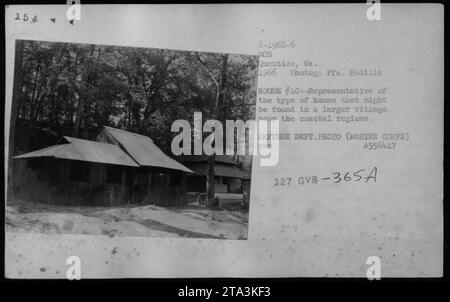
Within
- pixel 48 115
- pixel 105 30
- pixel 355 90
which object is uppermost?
pixel 105 30

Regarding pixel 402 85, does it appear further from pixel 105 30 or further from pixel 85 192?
pixel 85 192

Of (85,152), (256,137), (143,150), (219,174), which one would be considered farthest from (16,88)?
(256,137)

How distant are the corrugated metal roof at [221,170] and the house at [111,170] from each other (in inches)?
2.8

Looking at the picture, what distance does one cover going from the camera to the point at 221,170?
3025 millimetres

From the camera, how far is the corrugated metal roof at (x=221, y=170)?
119 inches

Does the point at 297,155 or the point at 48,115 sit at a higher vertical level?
the point at 48,115

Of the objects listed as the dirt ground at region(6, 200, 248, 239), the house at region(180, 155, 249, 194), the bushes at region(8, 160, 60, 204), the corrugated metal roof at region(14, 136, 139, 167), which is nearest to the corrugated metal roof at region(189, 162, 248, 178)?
the house at region(180, 155, 249, 194)

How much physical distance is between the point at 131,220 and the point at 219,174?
72cm

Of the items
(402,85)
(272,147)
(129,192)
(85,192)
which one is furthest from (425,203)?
(85,192)

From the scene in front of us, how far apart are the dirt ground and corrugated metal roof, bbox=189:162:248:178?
0.79ft

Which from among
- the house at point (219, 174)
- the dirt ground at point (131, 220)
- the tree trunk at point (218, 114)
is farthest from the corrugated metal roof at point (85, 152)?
the tree trunk at point (218, 114)

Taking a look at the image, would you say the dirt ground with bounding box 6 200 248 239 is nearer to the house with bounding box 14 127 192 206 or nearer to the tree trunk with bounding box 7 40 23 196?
the house with bounding box 14 127 192 206

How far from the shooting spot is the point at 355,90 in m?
3.05

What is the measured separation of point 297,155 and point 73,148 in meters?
1.59
